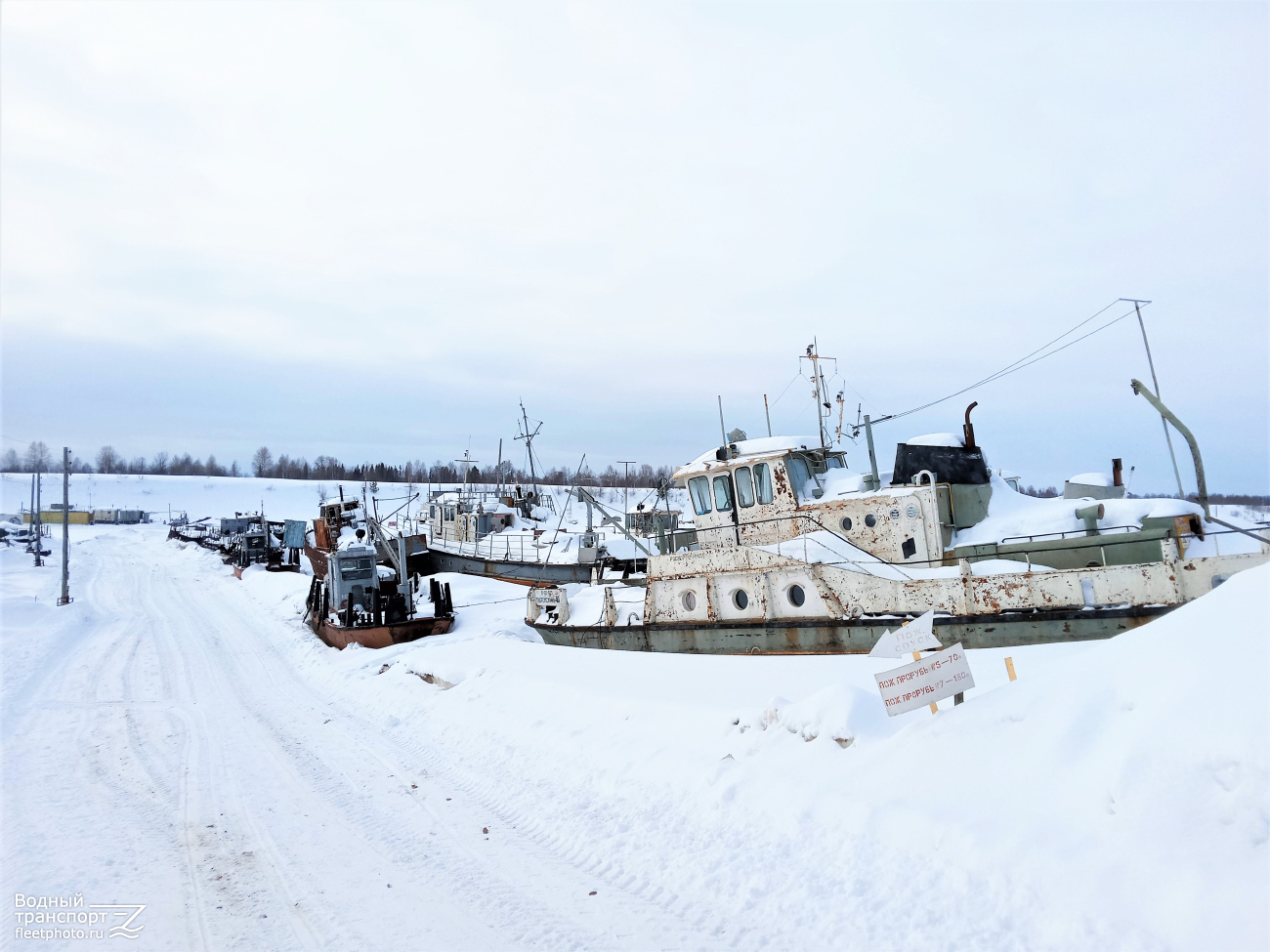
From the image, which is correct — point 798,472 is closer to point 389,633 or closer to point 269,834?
point 389,633

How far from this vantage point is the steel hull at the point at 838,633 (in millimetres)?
8883

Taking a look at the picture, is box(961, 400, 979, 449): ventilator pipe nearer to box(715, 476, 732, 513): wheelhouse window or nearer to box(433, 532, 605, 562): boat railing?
box(715, 476, 732, 513): wheelhouse window

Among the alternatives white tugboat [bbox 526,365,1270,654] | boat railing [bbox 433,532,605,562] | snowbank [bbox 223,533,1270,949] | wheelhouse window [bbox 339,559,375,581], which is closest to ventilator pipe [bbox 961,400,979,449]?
white tugboat [bbox 526,365,1270,654]

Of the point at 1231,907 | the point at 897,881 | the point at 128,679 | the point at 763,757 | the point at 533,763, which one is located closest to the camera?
the point at 1231,907

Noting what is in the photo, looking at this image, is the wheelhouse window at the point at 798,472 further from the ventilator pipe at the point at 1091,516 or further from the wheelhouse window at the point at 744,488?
the ventilator pipe at the point at 1091,516

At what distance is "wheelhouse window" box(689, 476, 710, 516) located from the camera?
14203 millimetres

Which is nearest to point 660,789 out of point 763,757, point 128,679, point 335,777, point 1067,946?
point 763,757

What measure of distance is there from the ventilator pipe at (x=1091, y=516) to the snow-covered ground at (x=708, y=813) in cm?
295

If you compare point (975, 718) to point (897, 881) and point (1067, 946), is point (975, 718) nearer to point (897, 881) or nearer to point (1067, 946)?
point (897, 881)

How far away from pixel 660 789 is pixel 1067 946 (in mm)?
3243

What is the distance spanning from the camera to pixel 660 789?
5848mm

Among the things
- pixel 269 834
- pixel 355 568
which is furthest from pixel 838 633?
pixel 355 568

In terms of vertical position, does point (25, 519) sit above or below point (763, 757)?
above

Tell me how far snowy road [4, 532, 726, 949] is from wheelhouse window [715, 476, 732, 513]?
7.71 meters
